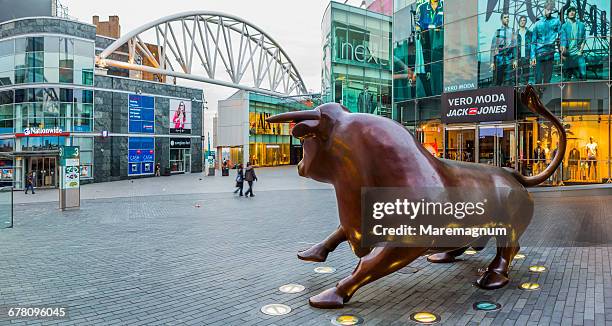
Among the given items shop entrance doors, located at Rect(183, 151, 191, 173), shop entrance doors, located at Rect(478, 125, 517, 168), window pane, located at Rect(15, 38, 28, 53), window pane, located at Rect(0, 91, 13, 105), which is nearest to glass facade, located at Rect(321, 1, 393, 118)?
shop entrance doors, located at Rect(183, 151, 191, 173)

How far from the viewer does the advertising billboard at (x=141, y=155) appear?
119 ft

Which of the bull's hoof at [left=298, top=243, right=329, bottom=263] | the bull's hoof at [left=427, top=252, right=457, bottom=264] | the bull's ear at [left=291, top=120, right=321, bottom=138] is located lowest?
the bull's hoof at [left=427, top=252, right=457, bottom=264]

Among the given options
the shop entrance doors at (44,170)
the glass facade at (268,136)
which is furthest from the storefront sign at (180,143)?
the shop entrance doors at (44,170)

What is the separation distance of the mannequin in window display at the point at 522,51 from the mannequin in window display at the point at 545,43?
22cm

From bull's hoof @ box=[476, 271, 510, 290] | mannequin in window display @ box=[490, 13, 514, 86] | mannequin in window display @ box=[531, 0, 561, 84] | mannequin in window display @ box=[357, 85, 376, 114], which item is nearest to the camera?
bull's hoof @ box=[476, 271, 510, 290]

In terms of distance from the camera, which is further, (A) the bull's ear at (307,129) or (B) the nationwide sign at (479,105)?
(B) the nationwide sign at (479,105)

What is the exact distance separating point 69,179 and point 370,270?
1429 centimetres

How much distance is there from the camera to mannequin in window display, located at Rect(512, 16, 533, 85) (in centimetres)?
2180

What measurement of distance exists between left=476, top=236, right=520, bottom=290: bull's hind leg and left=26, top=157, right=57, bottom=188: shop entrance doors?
3157cm

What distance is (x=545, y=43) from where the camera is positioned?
21.5m

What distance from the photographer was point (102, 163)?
33.7 m

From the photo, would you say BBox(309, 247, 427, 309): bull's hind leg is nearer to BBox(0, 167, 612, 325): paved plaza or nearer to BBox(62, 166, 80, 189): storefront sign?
BBox(0, 167, 612, 325): paved plaza

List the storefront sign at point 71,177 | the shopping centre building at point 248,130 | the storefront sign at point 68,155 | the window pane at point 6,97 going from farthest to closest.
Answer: the shopping centre building at point 248,130, the window pane at point 6,97, the storefront sign at point 68,155, the storefront sign at point 71,177

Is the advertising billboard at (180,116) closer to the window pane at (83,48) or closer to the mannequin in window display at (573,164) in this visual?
the window pane at (83,48)
